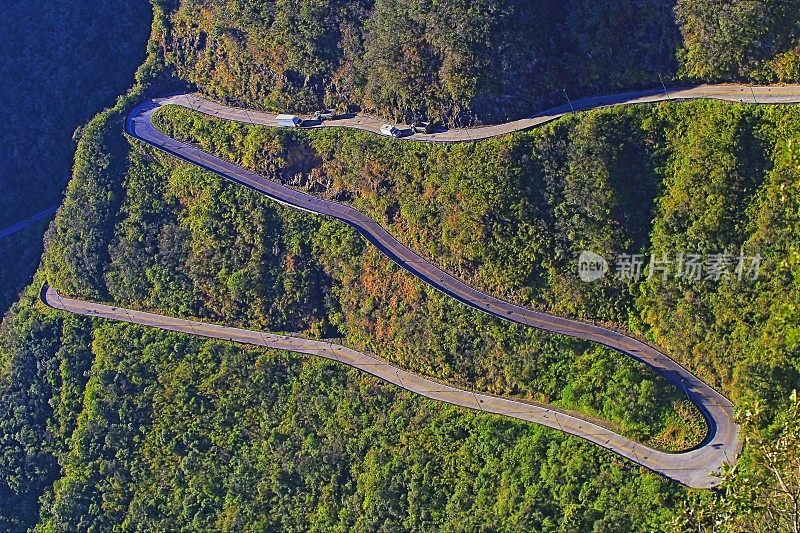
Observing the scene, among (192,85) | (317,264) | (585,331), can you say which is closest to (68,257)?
(192,85)

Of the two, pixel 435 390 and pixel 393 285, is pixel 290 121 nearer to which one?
pixel 393 285

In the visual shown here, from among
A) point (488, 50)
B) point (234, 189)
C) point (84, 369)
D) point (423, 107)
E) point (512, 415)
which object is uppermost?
point (488, 50)

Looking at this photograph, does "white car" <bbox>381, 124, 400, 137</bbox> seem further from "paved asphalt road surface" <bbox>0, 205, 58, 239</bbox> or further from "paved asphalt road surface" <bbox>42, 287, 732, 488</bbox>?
"paved asphalt road surface" <bbox>0, 205, 58, 239</bbox>

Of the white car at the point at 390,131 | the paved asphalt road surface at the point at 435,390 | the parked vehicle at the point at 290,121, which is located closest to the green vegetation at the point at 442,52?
the parked vehicle at the point at 290,121

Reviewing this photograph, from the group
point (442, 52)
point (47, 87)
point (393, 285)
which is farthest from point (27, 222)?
point (442, 52)

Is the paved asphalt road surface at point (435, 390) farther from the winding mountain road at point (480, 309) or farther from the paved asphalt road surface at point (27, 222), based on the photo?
the paved asphalt road surface at point (27, 222)

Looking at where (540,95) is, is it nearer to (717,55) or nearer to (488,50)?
(488,50)
